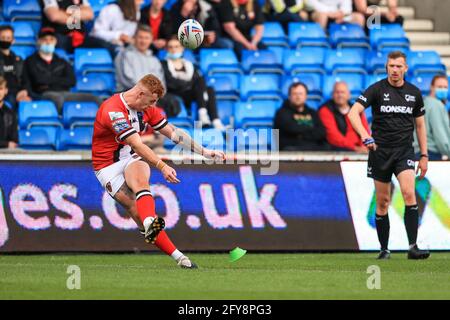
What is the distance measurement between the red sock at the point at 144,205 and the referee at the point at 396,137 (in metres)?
3.11

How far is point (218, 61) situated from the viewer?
19609mm

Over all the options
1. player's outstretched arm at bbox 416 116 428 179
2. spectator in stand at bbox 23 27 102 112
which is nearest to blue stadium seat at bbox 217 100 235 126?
spectator in stand at bbox 23 27 102 112

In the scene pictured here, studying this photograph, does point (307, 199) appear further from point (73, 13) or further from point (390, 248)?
point (73, 13)

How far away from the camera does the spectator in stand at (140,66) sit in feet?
59.1

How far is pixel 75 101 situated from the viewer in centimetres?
1772

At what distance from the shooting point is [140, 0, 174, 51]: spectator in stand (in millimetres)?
19438

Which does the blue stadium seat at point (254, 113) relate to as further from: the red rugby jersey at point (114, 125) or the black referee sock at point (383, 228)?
the red rugby jersey at point (114, 125)

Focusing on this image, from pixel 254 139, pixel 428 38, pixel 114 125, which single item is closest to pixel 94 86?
pixel 254 139

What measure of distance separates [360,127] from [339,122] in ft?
15.9

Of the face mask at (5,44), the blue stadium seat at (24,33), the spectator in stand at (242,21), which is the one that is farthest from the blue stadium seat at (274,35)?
the face mask at (5,44)

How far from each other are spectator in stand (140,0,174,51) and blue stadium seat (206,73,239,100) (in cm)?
102

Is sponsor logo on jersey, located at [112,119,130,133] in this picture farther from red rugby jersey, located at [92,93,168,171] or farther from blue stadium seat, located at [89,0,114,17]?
blue stadium seat, located at [89,0,114,17]
